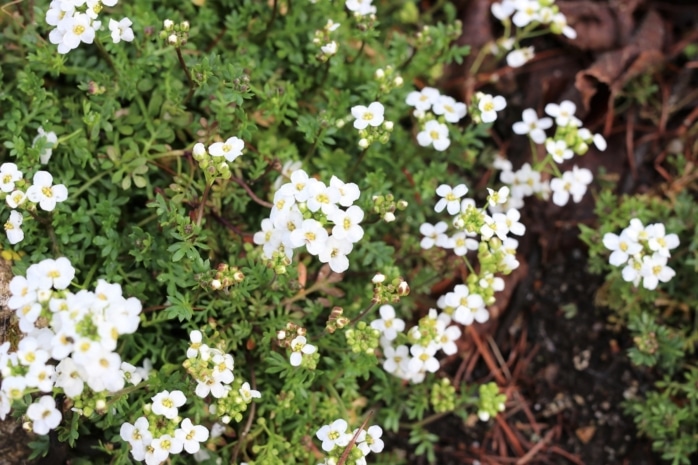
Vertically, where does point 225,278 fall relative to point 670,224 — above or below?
above

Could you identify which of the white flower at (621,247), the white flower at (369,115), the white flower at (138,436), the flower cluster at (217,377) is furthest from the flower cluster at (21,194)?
the white flower at (621,247)

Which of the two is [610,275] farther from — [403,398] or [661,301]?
[403,398]

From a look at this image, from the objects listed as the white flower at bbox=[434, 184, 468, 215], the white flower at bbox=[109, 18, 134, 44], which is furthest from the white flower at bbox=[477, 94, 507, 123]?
the white flower at bbox=[109, 18, 134, 44]

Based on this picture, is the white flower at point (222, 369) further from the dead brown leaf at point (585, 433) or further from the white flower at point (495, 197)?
the dead brown leaf at point (585, 433)

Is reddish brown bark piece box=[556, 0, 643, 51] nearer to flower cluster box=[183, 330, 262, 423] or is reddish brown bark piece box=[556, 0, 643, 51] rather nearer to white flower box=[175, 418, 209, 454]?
flower cluster box=[183, 330, 262, 423]

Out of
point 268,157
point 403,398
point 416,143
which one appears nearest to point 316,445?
point 403,398

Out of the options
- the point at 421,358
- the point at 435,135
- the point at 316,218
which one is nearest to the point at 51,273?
the point at 316,218
